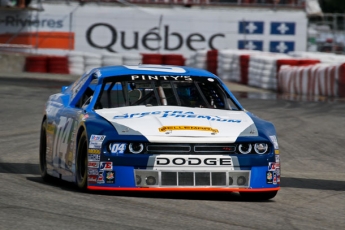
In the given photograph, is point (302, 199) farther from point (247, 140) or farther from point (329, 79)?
point (329, 79)

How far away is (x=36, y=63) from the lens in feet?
103

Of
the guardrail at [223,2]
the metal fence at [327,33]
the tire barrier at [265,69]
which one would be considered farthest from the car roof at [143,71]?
the guardrail at [223,2]

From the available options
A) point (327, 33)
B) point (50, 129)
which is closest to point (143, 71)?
point (50, 129)

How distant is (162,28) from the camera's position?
37.1 meters

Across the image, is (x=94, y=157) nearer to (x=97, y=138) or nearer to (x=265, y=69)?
(x=97, y=138)

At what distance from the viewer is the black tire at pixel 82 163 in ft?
24.0

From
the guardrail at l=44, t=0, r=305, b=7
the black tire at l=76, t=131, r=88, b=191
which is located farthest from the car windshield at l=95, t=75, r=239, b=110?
the guardrail at l=44, t=0, r=305, b=7

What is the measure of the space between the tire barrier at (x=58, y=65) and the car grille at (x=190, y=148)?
80.6 feet

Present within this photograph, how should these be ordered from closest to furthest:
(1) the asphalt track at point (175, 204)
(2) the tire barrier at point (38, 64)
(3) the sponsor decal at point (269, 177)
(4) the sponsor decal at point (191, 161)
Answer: (1) the asphalt track at point (175, 204) < (4) the sponsor decal at point (191, 161) < (3) the sponsor decal at point (269, 177) < (2) the tire barrier at point (38, 64)

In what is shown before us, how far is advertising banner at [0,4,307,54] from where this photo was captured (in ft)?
120

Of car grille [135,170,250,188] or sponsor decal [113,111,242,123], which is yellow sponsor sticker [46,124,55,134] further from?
car grille [135,170,250,188]

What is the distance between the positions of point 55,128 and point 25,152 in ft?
9.37

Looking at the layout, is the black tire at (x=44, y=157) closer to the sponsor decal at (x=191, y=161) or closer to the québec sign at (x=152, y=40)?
the sponsor decal at (x=191, y=161)

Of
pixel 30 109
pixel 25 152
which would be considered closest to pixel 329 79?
pixel 30 109
